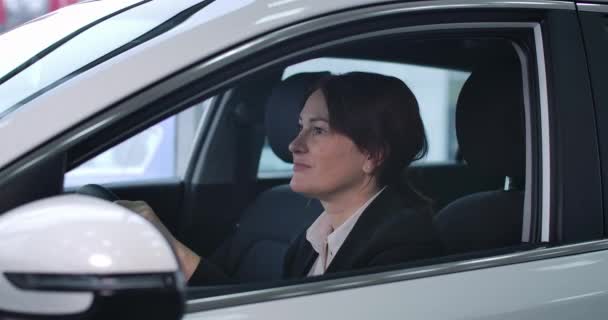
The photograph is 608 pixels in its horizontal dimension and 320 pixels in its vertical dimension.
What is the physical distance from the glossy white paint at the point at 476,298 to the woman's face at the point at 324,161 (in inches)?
20.3

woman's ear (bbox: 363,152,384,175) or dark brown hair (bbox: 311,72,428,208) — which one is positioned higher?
dark brown hair (bbox: 311,72,428,208)

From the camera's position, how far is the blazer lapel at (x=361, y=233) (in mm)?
1774

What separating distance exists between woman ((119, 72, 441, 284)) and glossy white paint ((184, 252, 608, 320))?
1.07 ft

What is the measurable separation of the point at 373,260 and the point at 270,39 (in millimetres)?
545

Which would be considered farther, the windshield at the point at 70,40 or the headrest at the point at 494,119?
the headrest at the point at 494,119

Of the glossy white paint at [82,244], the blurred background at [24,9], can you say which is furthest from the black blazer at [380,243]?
the blurred background at [24,9]

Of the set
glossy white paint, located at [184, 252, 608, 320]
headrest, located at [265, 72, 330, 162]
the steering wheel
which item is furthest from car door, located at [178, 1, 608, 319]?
the steering wheel

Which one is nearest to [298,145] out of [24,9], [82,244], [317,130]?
[317,130]

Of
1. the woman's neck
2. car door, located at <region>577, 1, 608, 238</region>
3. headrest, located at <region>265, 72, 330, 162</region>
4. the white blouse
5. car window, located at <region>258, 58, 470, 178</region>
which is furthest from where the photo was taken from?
car window, located at <region>258, 58, 470, 178</region>

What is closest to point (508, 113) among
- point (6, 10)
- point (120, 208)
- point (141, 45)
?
point (141, 45)

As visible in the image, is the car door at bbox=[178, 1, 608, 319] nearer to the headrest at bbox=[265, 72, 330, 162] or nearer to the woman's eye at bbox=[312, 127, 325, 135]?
the woman's eye at bbox=[312, 127, 325, 135]

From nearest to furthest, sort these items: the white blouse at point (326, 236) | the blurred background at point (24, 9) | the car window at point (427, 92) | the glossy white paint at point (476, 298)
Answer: the glossy white paint at point (476, 298), the white blouse at point (326, 236), the car window at point (427, 92), the blurred background at point (24, 9)

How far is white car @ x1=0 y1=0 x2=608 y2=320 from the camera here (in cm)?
108

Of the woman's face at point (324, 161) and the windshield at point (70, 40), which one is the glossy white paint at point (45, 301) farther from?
the woman's face at point (324, 161)
